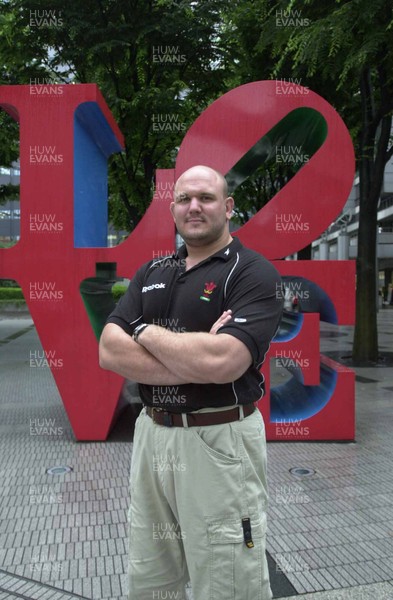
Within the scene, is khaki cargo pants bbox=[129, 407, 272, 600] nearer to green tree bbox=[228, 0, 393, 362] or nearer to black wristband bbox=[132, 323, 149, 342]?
black wristband bbox=[132, 323, 149, 342]

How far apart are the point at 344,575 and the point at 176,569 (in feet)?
4.43

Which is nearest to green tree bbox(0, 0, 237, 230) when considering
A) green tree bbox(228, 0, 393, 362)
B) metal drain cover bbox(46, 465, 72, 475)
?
green tree bbox(228, 0, 393, 362)

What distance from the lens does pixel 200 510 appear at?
2035 mm

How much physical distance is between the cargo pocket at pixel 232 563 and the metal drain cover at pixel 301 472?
288cm

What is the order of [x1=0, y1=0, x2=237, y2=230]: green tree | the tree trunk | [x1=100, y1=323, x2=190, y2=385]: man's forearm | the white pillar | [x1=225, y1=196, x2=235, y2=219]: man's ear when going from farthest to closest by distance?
the white pillar → the tree trunk → [x1=0, y1=0, x2=237, y2=230]: green tree → [x1=225, y1=196, x2=235, y2=219]: man's ear → [x1=100, y1=323, x2=190, y2=385]: man's forearm

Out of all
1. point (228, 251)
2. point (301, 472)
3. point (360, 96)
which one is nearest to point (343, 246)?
point (360, 96)

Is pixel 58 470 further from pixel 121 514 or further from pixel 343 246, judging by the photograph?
pixel 343 246

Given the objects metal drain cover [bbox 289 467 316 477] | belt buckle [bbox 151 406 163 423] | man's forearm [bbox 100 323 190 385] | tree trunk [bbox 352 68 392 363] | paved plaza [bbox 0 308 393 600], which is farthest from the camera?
tree trunk [bbox 352 68 392 363]

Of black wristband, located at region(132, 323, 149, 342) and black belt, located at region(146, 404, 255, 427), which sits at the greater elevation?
black wristband, located at region(132, 323, 149, 342)

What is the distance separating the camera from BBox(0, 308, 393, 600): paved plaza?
3.05 meters

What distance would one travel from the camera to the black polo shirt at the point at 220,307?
2.03 meters

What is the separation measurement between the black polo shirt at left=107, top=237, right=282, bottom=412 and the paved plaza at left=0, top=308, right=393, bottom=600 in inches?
58.6

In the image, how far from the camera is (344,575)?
10.2 feet

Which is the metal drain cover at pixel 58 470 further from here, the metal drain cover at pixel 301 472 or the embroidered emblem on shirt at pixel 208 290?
the embroidered emblem on shirt at pixel 208 290
